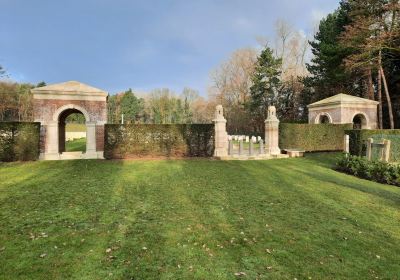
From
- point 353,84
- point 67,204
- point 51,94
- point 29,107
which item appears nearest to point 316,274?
point 67,204

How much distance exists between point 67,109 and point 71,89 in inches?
51.7

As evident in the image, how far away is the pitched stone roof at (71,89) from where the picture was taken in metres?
16.3

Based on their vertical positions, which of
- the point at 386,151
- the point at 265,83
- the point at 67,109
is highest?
the point at 265,83

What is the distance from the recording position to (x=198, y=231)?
5.10 meters

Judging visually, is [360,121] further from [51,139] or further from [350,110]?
[51,139]

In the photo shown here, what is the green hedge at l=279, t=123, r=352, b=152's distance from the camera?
1981cm

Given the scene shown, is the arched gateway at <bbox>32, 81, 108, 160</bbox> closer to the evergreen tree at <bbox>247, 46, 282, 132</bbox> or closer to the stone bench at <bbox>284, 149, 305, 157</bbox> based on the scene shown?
the stone bench at <bbox>284, 149, 305, 157</bbox>

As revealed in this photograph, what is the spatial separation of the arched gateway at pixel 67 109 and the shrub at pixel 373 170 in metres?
12.8

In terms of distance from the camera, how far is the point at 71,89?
16.5 meters

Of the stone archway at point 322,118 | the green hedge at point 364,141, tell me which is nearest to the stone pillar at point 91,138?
the green hedge at point 364,141

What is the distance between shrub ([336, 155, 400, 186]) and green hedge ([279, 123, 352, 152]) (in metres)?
6.84

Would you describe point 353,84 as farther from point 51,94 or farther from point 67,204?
point 67,204

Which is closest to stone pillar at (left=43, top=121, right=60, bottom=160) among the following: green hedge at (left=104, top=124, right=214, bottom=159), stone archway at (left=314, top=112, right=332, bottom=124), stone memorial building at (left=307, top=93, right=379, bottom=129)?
green hedge at (left=104, top=124, right=214, bottom=159)

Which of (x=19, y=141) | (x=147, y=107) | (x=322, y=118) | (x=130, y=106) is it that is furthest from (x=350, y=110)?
(x=147, y=107)
